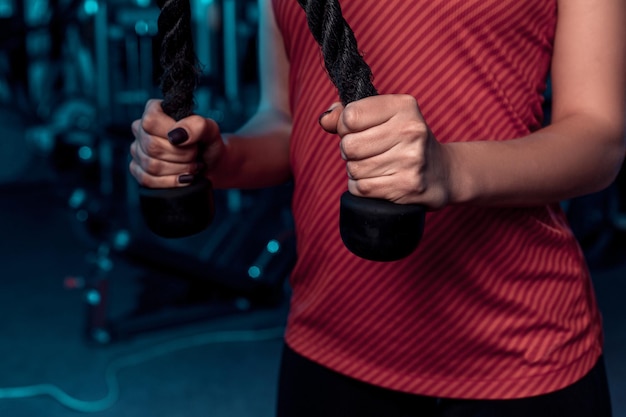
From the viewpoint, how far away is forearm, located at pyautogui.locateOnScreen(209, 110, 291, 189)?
2.67ft

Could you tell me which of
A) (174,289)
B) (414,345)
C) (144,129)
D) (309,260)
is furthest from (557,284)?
(174,289)

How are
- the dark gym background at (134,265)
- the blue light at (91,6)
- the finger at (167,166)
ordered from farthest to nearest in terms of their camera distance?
the blue light at (91,6) < the dark gym background at (134,265) < the finger at (167,166)

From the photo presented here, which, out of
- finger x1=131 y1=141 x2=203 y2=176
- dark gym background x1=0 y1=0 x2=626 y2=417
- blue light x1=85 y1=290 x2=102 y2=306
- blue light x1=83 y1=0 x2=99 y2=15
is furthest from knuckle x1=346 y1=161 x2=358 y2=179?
blue light x1=83 y1=0 x2=99 y2=15

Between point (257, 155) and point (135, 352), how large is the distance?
1.81 metres

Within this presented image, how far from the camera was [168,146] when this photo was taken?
69 cm

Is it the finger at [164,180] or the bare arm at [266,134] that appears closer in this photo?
the finger at [164,180]

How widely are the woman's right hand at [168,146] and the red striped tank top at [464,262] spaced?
5.7 inches

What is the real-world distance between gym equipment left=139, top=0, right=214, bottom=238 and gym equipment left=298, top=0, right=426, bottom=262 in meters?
0.14

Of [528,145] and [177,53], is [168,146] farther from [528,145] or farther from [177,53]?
[528,145]

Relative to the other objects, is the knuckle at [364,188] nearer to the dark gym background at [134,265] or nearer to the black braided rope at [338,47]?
the black braided rope at [338,47]

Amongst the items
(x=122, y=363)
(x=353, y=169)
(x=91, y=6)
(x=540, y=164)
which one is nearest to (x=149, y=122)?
(x=353, y=169)

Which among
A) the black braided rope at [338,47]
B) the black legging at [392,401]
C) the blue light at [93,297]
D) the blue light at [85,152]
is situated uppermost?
the black braided rope at [338,47]

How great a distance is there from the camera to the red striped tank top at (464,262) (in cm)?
70

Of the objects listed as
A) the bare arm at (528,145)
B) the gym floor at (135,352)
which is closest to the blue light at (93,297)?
the gym floor at (135,352)
